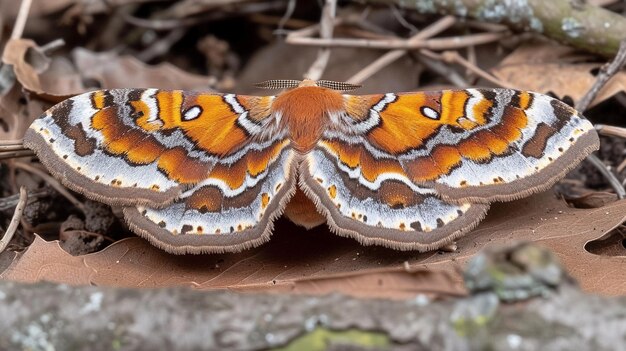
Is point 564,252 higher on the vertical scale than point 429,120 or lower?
lower

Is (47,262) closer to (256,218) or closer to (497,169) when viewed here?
(256,218)

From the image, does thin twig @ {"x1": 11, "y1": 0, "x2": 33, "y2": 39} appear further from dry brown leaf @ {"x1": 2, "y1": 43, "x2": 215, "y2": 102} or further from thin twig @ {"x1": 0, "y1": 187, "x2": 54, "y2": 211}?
thin twig @ {"x1": 0, "y1": 187, "x2": 54, "y2": 211}

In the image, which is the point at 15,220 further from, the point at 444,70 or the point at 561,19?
the point at 561,19

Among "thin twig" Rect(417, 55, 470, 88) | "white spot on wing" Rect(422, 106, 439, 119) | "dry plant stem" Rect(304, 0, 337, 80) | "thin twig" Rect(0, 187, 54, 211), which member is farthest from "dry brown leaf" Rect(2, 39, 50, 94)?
"thin twig" Rect(417, 55, 470, 88)

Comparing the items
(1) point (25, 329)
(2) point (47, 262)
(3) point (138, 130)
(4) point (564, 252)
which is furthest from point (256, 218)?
(4) point (564, 252)

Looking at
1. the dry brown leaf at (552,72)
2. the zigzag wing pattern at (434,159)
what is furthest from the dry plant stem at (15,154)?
the dry brown leaf at (552,72)
